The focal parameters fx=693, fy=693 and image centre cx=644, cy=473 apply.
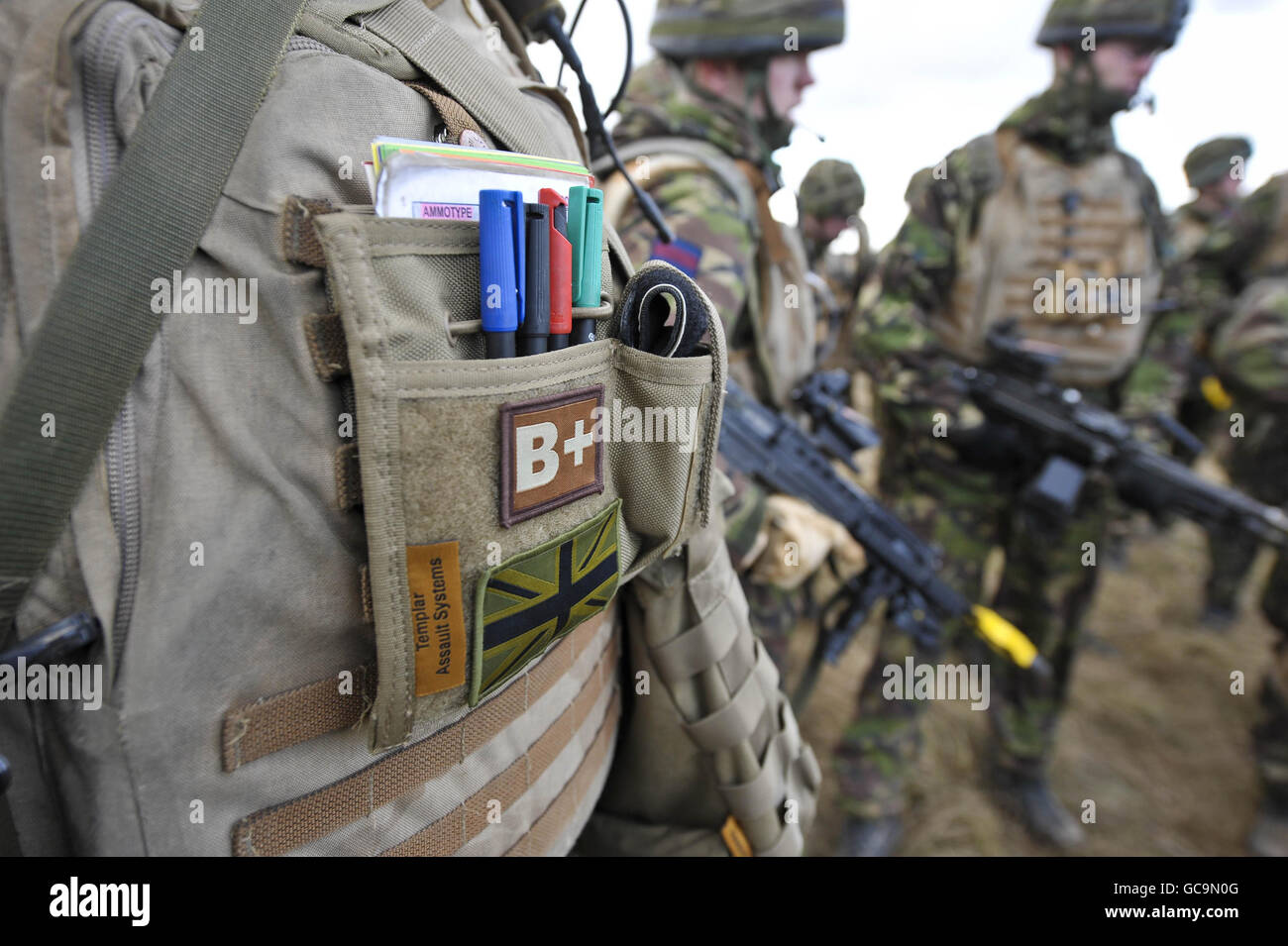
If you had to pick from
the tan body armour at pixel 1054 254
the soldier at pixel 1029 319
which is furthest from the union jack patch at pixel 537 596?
the tan body armour at pixel 1054 254

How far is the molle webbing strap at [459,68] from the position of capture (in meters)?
0.60

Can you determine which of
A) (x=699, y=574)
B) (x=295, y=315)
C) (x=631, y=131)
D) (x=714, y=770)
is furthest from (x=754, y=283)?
(x=295, y=315)

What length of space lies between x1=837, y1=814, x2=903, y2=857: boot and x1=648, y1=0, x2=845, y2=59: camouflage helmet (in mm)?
2651

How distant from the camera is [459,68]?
2.07ft

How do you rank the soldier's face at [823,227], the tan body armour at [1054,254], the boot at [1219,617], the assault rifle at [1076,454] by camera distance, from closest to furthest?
the assault rifle at [1076,454]
the tan body armour at [1054,254]
the soldier's face at [823,227]
the boot at [1219,617]

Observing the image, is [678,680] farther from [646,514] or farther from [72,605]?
[72,605]

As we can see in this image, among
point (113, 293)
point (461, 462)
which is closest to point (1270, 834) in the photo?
point (461, 462)

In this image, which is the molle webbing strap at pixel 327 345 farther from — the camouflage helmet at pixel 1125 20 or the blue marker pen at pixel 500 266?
the camouflage helmet at pixel 1125 20

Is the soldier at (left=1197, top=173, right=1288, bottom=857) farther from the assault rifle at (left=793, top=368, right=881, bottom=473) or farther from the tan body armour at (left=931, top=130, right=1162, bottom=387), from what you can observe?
the assault rifle at (left=793, top=368, right=881, bottom=473)

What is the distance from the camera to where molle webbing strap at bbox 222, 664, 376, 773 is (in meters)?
0.52

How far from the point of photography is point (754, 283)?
75.2 inches

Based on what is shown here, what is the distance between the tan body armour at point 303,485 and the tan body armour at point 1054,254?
2.83m

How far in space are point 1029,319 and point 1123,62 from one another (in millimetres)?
1029

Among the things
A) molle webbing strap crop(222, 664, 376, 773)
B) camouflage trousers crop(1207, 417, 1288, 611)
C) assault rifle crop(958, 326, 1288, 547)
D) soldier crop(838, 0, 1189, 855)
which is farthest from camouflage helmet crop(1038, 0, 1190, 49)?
molle webbing strap crop(222, 664, 376, 773)
